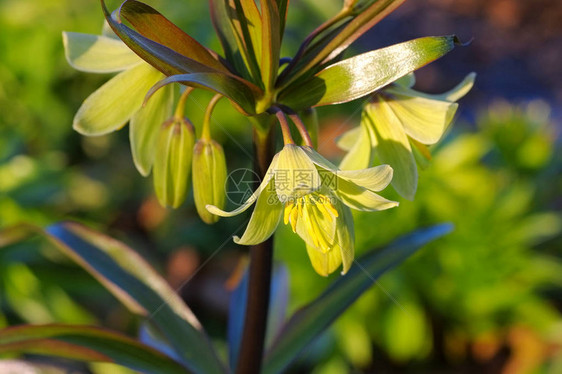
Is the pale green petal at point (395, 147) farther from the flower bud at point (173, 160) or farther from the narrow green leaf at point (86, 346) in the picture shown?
the narrow green leaf at point (86, 346)

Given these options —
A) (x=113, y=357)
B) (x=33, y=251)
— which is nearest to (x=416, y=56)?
(x=113, y=357)

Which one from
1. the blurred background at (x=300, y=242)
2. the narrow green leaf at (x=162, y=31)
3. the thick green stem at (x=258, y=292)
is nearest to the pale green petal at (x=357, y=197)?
the thick green stem at (x=258, y=292)

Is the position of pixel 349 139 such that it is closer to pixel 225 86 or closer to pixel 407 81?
pixel 407 81

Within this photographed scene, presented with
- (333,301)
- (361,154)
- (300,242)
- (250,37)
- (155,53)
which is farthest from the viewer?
(300,242)

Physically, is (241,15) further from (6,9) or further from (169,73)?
(6,9)

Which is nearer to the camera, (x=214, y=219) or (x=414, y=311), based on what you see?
(x=214, y=219)

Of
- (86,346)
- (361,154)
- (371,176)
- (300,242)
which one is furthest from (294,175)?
(300,242)
